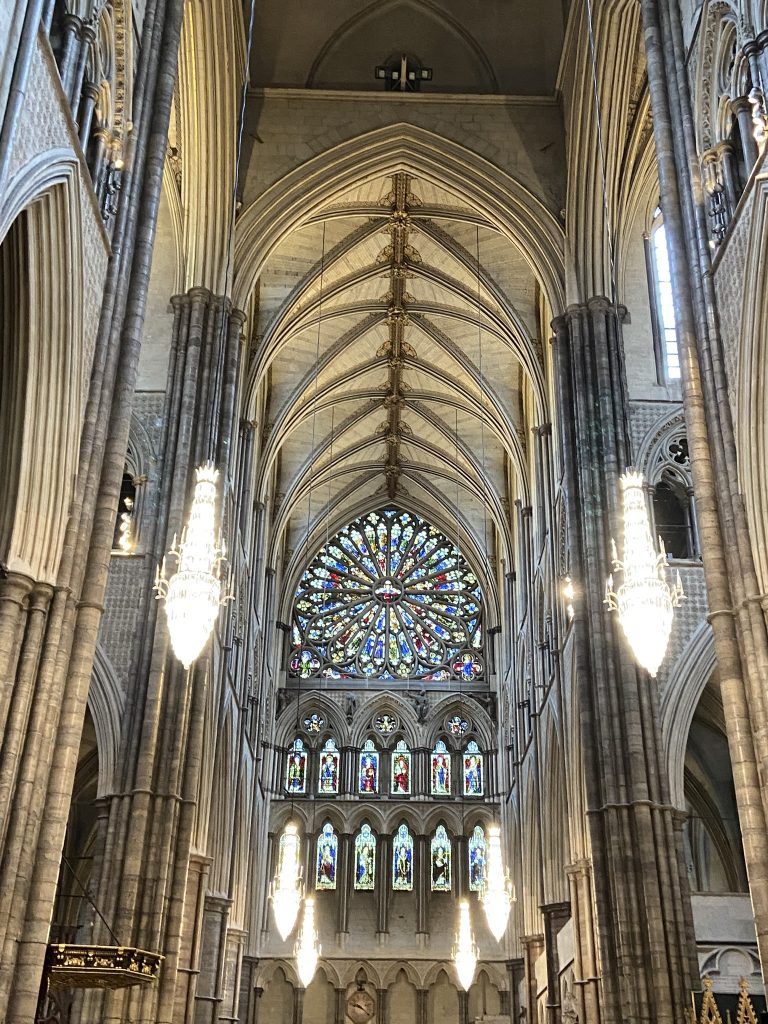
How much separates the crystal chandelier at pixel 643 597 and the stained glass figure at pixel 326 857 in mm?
21218

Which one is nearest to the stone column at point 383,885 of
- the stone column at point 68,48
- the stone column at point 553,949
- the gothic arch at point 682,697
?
the stone column at point 553,949

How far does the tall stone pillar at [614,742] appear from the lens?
49.6 feet

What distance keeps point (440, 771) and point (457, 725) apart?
4.66 ft

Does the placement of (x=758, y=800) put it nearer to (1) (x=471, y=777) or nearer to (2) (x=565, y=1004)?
(2) (x=565, y=1004)

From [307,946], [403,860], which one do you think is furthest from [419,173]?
[403,860]

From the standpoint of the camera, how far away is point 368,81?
74.5ft

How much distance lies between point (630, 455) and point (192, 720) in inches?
322

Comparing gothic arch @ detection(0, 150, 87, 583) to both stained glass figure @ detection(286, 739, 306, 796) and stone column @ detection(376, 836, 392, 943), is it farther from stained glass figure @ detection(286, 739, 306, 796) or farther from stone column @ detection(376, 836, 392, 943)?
stained glass figure @ detection(286, 739, 306, 796)

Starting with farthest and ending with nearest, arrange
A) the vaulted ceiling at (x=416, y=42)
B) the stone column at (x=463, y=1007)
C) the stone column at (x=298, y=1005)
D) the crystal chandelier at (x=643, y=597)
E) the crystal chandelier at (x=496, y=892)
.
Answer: the stone column at (x=463, y=1007) < the stone column at (x=298, y=1005) < the vaulted ceiling at (x=416, y=42) < the crystal chandelier at (x=496, y=892) < the crystal chandelier at (x=643, y=597)

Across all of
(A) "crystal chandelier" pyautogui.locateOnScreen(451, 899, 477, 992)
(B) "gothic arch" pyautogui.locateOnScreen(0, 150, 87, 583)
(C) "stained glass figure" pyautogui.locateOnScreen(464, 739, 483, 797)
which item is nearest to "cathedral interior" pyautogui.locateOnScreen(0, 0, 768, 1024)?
(B) "gothic arch" pyautogui.locateOnScreen(0, 150, 87, 583)

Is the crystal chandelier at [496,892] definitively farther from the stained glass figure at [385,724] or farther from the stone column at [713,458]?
the stained glass figure at [385,724]

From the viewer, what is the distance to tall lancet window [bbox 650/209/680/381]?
1988 cm

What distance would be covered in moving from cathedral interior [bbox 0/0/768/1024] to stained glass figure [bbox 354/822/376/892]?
9cm

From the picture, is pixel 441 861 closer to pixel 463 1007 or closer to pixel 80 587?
pixel 463 1007
